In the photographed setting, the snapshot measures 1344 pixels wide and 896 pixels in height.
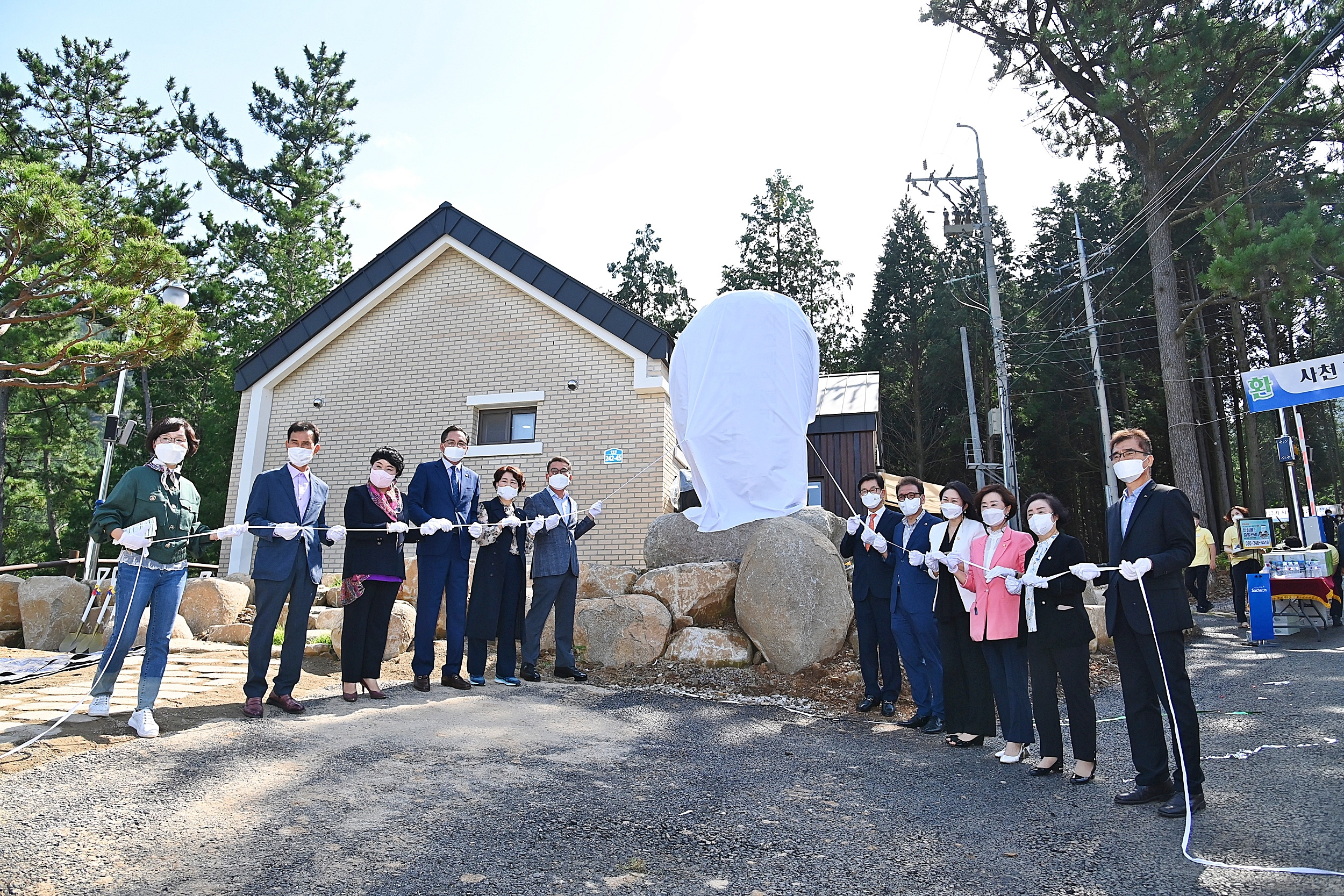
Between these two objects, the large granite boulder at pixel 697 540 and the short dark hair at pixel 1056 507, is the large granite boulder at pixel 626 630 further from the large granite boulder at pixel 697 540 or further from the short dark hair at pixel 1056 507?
the short dark hair at pixel 1056 507

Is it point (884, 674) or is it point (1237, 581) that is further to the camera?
point (1237, 581)

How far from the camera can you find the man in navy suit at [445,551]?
6.54 m

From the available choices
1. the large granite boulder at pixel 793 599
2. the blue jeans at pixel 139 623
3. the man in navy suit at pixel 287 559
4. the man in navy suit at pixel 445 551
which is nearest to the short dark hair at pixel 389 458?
the man in navy suit at pixel 445 551

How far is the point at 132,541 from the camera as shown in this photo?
4.80 m

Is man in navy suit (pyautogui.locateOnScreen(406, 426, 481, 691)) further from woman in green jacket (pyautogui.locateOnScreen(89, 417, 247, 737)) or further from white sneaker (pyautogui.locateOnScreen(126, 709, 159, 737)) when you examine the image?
white sneaker (pyautogui.locateOnScreen(126, 709, 159, 737))

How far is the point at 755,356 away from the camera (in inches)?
263

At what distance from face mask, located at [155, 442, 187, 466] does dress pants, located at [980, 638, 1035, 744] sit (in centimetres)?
531

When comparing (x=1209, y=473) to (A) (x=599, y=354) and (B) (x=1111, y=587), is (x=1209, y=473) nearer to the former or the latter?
(A) (x=599, y=354)

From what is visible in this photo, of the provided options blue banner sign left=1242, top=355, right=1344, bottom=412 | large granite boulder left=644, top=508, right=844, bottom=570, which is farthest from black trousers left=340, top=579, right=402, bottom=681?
blue banner sign left=1242, top=355, right=1344, bottom=412

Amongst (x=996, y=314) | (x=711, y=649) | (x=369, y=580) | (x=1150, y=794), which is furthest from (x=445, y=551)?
(x=996, y=314)

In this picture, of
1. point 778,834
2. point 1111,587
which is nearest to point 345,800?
point 778,834

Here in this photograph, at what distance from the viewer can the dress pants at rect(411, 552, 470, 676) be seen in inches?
257

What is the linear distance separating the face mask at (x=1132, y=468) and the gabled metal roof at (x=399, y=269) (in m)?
9.69

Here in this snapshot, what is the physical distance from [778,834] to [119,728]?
3.85 metres
